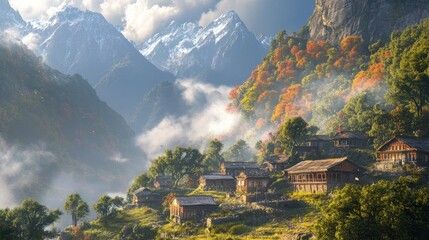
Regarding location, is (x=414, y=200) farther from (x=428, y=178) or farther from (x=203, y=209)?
(x=203, y=209)

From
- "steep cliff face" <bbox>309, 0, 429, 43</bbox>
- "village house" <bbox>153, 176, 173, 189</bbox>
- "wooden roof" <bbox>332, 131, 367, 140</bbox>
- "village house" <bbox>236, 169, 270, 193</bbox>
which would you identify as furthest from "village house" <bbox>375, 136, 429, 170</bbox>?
"steep cliff face" <bbox>309, 0, 429, 43</bbox>

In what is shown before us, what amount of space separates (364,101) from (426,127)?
27.0 meters

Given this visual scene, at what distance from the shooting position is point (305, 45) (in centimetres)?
19350

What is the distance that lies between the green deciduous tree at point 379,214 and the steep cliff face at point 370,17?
131810 mm

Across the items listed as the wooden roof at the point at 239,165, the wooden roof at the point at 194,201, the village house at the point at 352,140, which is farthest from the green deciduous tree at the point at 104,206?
the village house at the point at 352,140

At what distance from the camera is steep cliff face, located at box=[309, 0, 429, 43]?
543 ft

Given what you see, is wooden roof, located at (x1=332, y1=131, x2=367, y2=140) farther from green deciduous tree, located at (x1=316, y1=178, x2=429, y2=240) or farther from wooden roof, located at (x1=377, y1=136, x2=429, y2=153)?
green deciduous tree, located at (x1=316, y1=178, x2=429, y2=240)

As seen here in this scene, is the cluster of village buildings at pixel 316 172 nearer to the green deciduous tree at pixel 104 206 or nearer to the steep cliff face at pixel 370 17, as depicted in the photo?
the green deciduous tree at pixel 104 206

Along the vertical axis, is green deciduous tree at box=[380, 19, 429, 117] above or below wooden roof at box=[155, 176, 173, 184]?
above

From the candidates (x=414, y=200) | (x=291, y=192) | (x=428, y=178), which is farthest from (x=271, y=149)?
(x=414, y=200)

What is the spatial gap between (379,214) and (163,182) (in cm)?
9389

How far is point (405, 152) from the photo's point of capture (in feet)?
293

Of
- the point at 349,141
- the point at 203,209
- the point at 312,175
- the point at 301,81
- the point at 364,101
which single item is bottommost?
the point at 203,209

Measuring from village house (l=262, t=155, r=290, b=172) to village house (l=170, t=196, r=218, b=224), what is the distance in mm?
26203
